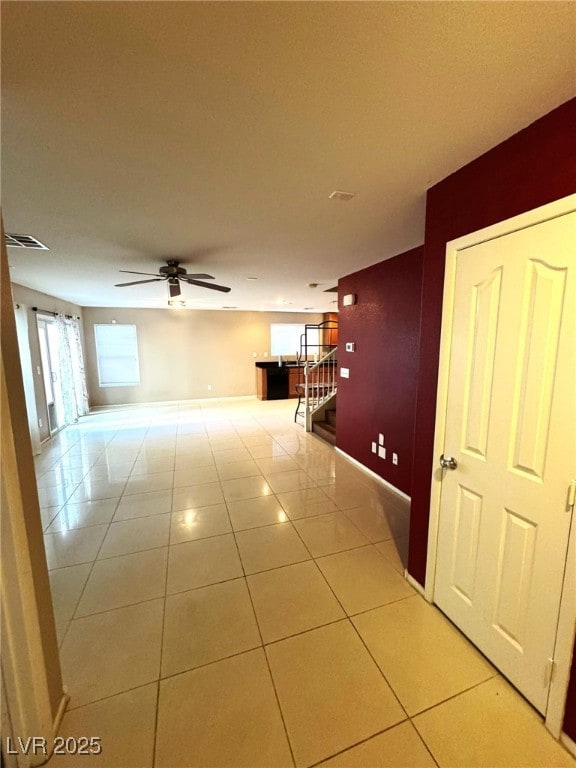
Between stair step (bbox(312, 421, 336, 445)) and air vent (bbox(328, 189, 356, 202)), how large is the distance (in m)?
3.51

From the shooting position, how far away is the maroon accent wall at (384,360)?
290 centimetres

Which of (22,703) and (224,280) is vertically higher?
(224,280)

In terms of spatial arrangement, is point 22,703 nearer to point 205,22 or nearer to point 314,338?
point 205,22

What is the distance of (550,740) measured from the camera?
1.20m

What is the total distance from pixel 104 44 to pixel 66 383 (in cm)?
635

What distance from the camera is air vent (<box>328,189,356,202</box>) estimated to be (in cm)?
178

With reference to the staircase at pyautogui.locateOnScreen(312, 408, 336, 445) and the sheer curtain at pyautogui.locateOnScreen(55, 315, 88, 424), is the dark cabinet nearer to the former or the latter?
the staircase at pyautogui.locateOnScreen(312, 408, 336, 445)

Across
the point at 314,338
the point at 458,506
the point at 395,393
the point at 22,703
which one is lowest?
the point at 22,703

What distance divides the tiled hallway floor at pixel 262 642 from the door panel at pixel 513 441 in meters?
0.32

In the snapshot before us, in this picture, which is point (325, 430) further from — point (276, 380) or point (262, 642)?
point (262, 642)

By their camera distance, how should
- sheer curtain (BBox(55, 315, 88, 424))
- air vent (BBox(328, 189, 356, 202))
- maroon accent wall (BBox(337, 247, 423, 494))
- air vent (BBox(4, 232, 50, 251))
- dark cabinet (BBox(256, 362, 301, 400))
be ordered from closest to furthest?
1. air vent (BBox(328, 189, 356, 202))
2. air vent (BBox(4, 232, 50, 251))
3. maroon accent wall (BBox(337, 247, 423, 494))
4. sheer curtain (BBox(55, 315, 88, 424))
5. dark cabinet (BBox(256, 362, 301, 400))

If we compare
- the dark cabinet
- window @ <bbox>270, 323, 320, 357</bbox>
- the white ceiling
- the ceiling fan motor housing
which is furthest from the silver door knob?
window @ <bbox>270, 323, 320, 357</bbox>

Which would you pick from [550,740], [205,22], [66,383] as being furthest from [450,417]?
[66,383]

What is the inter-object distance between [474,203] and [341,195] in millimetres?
724
